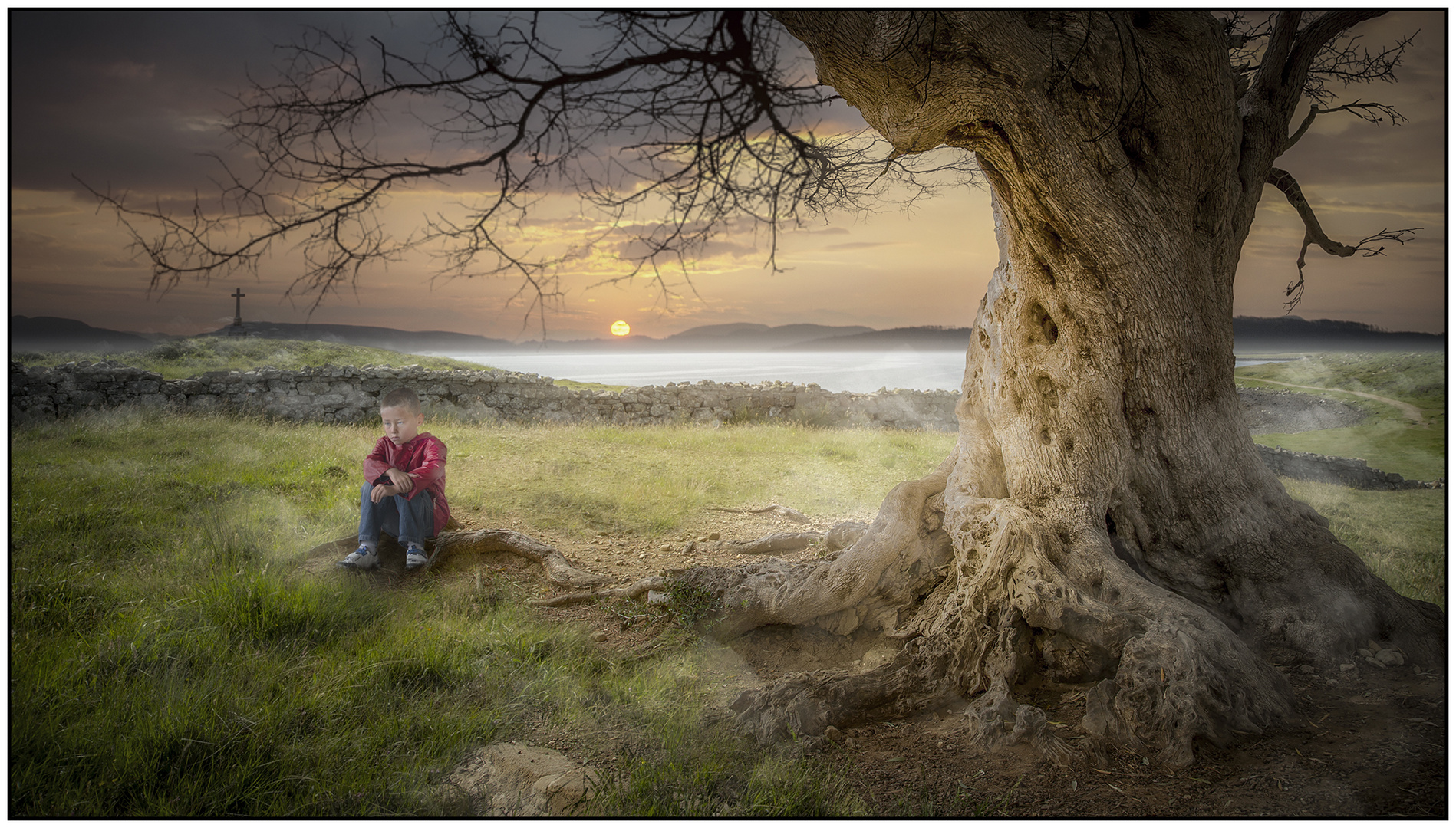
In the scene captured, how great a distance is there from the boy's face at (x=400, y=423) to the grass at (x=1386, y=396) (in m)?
5.88

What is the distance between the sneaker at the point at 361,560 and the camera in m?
4.31

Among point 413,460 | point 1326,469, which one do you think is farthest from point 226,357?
point 1326,469

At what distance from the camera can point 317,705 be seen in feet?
8.96

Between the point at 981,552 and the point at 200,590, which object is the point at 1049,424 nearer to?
the point at 981,552

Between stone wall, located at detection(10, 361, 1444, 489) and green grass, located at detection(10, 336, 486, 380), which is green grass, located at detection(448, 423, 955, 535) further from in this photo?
green grass, located at detection(10, 336, 486, 380)

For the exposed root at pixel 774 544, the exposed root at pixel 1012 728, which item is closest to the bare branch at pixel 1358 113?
the exposed root at pixel 1012 728

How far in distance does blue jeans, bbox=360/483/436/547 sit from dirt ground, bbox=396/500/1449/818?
8.02 feet

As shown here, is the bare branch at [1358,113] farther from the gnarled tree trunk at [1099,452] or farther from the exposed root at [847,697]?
the exposed root at [847,697]

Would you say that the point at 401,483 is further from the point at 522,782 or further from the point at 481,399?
the point at 481,399

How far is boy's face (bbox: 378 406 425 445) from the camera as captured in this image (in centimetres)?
431

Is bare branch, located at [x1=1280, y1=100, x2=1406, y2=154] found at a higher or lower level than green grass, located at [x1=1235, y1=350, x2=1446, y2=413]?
higher

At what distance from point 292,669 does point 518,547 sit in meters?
2.19

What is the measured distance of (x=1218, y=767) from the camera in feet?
8.15

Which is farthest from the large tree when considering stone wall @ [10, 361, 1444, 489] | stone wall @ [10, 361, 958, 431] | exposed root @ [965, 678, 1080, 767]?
stone wall @ [10, 361, 958, 431]
